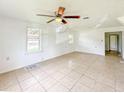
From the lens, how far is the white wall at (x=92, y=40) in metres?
6.24

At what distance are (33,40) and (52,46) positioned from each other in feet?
4.65

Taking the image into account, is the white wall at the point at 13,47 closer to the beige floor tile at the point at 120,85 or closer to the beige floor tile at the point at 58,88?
the beige floor tile at the point at 58,88

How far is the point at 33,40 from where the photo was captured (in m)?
4.40

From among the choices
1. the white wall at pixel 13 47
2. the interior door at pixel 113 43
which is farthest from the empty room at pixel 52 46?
the interior door at pixel 113 43

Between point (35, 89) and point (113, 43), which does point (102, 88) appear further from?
point (113, 43)

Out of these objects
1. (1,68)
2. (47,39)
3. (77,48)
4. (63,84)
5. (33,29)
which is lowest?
(63,84)

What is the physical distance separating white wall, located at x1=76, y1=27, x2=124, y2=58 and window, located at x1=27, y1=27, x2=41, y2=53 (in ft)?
13.5

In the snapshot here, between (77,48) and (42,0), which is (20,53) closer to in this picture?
(42,0)

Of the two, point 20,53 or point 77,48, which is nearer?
point 20,53

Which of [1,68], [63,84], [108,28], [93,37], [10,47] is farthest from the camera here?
[93,37]

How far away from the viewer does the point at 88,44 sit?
7.33 meters

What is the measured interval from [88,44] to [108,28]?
208cm

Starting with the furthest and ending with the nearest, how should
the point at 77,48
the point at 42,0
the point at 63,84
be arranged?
the point at 77,48, the point at 63,84, the point at 42,0

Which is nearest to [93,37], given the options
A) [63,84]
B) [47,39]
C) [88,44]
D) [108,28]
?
[88,44]
